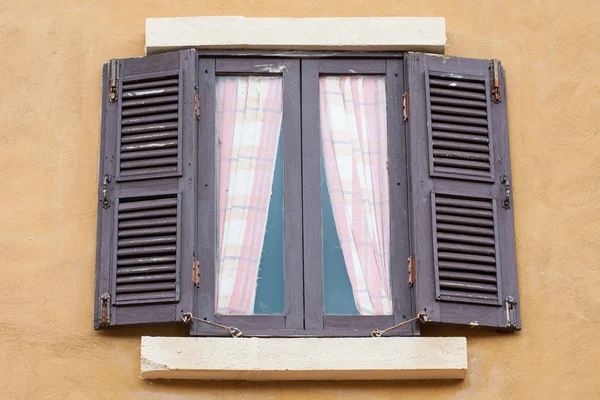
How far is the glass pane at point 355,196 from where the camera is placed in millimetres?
7520

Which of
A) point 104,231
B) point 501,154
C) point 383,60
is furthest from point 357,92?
point 104,231

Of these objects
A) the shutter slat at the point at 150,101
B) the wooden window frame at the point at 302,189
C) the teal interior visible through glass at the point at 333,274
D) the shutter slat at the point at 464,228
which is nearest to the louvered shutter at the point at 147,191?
the shutter slat at the point at 150,101

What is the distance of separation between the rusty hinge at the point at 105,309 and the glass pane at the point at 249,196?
537 millimetres

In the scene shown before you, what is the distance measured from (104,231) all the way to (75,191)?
29 centimetres

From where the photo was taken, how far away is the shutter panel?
7414 millimetres

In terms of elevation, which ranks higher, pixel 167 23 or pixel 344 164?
pixel 167 23

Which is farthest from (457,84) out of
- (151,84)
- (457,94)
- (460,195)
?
(151,84)

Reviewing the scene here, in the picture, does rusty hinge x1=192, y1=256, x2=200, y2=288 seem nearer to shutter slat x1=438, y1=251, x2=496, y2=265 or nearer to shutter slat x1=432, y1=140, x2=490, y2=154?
shutter slat x1=438, y1=251, x2=496, y2=265

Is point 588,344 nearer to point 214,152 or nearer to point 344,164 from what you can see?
point 344,164

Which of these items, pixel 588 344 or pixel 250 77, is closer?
pixel 588 344

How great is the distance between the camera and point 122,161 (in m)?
7.70

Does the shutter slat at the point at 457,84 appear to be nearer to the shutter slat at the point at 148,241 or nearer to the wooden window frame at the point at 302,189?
the wooden window frame at the point at 302,189

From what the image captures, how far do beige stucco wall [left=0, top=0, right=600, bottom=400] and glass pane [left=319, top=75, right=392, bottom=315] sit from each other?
1.47ft

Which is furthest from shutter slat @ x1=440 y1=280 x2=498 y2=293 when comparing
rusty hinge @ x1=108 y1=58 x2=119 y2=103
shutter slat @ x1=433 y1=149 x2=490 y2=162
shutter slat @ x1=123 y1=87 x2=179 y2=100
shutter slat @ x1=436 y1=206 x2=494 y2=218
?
rusty hinge @ x1=108 y1=58 x2=119 y2=103
